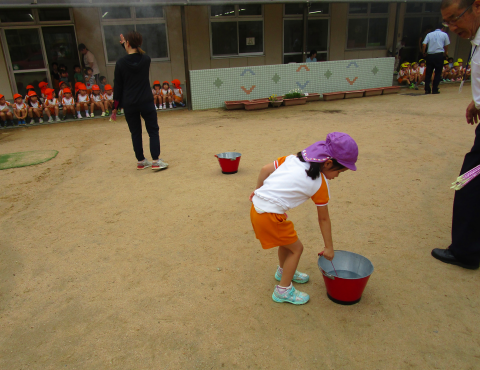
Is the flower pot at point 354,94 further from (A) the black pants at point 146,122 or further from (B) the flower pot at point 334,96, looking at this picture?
(A) the black pants at point 146,122

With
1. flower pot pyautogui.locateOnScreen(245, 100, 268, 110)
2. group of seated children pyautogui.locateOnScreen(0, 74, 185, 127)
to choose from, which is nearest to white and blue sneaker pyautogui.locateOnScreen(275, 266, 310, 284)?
flower pot pyautogui.locateOnScreen(245, 100, 268, 110)

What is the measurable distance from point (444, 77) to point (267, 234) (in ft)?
46.3

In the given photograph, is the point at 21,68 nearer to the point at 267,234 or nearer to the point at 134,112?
the point at 134,112

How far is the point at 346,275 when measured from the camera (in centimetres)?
239

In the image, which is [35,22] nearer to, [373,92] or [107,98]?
[107,98]

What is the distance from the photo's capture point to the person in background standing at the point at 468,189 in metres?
2.23

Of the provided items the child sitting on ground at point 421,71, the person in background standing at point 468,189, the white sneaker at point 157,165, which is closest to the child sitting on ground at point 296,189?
the person in background standing at point 468,189

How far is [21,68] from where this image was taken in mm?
10039

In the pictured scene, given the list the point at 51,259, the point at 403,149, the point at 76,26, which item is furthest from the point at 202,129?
the point at 76,26

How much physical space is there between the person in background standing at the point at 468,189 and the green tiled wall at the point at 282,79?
759 cm

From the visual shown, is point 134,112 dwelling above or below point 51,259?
above

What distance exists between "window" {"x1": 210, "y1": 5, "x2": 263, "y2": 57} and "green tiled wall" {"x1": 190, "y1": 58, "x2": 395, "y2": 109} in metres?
2.60

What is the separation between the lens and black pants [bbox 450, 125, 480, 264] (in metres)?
2.46

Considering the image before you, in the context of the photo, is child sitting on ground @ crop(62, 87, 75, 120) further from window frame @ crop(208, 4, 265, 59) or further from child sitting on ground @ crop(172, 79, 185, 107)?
window frame @ crop(208, 4, 265, 59)
